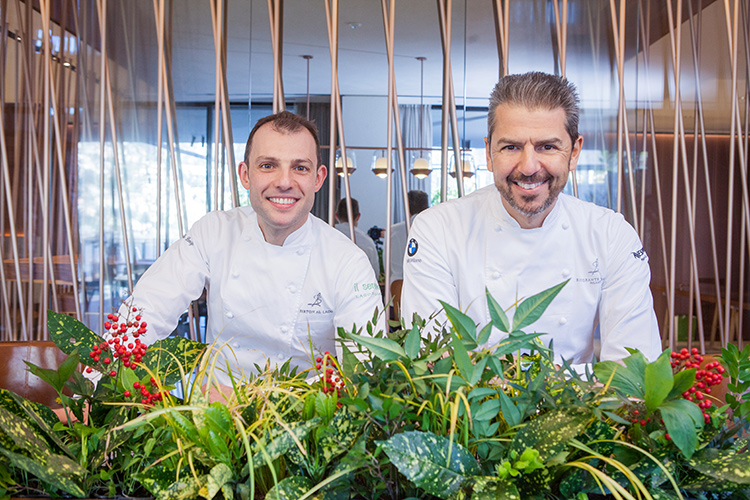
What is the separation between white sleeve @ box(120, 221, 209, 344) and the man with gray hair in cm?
57

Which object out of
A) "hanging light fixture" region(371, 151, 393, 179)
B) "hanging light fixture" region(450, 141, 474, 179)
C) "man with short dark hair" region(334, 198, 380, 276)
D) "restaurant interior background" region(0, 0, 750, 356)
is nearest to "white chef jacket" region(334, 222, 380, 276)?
"man with short dark hair" region(334, 198, 380, 276)

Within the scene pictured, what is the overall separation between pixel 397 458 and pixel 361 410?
56mm

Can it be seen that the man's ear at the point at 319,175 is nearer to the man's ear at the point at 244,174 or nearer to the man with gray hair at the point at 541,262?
the man's ear at the point at 244,174

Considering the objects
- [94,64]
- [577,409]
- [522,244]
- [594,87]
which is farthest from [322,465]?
[594,87]

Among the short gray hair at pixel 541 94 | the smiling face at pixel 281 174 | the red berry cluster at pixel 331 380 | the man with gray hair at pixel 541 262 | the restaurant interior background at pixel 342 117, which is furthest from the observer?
the restaurant interior background at pixel 342 117

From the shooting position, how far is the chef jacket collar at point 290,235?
169 cm

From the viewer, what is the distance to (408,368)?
628mm

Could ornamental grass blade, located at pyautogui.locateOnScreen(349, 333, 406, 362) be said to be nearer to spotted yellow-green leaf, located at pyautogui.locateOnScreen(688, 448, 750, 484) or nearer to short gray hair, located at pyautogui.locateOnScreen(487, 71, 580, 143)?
spotted yellow-green leaf, located at pyautogui.locateOnScreen(688, 448, 750, 484)

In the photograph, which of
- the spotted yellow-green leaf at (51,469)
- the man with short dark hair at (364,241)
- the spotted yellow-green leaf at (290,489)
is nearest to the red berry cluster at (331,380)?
the spotted yellow-green leaf at (290,489)

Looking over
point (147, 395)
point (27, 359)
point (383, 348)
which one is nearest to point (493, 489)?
point (383, 348)

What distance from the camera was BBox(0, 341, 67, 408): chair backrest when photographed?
1.49 metres

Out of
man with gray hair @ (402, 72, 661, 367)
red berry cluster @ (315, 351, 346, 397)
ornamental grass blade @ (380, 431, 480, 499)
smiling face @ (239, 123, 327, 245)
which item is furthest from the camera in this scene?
smiling face @ (239, 123, 327, 245)

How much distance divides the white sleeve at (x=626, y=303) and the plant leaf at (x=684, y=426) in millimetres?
964

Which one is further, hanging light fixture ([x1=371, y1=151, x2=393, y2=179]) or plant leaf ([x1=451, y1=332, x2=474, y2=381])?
hanging light fixture ([x1=371, y1=151, x2=393, y2=179])
